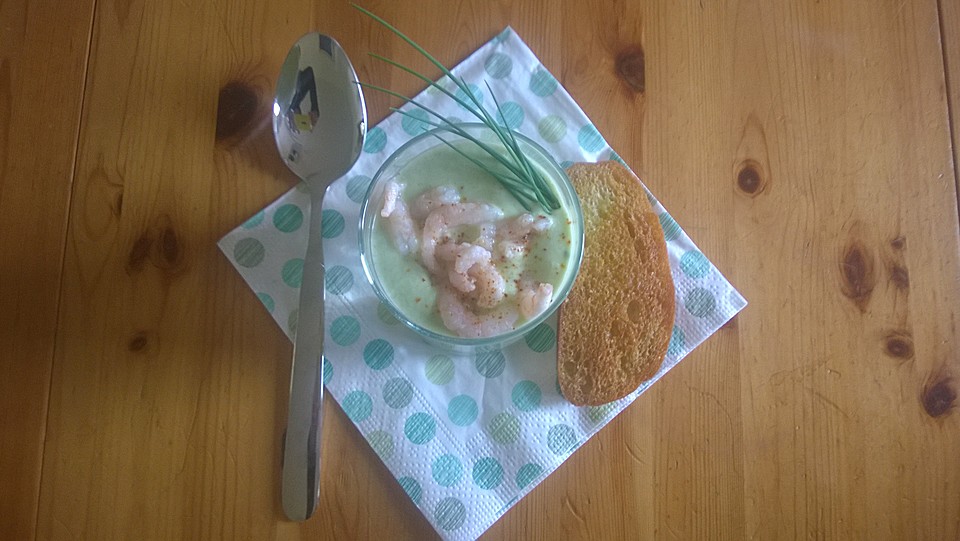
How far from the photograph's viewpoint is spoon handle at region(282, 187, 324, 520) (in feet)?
2.53

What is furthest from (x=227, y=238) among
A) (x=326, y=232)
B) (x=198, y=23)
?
(x=198, y=23)

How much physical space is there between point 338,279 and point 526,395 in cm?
26

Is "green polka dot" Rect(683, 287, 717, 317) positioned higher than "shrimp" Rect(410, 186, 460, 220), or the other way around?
"shrimp" Rect(410, 186, 460, 220)

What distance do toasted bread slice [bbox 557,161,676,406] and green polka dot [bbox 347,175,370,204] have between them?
255 millimetres

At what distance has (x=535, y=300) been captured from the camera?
0.75 m

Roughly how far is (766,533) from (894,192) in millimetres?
463

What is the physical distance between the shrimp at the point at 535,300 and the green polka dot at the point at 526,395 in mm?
106

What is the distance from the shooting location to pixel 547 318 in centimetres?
83

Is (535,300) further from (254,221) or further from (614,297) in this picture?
(254,221)

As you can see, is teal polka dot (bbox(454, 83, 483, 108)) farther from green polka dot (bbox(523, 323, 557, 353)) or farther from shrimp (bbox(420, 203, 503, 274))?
green polka dot (bbox(523, 323, 557, 353))

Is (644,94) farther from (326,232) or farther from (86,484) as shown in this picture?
(86,484)

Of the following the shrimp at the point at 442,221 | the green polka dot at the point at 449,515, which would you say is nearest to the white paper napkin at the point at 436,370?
the green polka dot at the point at 449,515

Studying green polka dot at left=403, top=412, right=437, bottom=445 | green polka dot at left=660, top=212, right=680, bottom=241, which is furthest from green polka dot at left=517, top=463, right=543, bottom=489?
green polka dot at left=660, top=212, right=680, bottom=241

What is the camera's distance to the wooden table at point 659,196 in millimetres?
794
